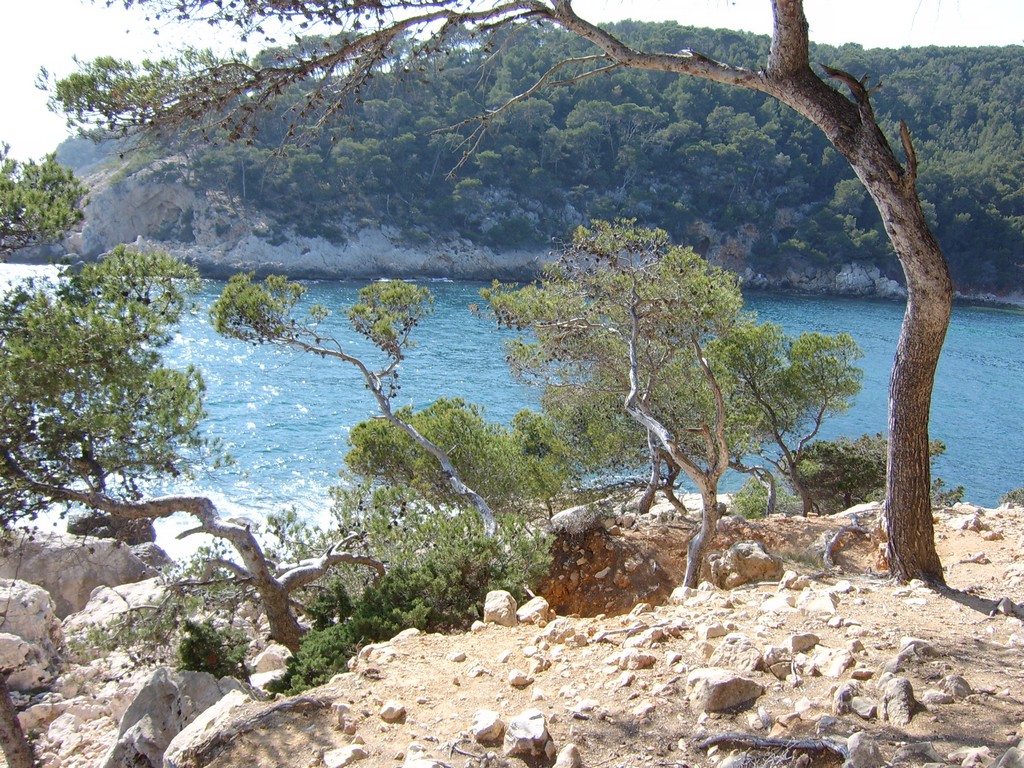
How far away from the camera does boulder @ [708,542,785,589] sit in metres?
7.57

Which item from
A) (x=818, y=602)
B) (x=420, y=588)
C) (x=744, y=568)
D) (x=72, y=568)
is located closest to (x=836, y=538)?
(x=744, y=568)

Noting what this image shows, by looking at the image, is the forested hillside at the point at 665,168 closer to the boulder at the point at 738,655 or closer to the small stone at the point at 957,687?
the boulder at the point at 738,655

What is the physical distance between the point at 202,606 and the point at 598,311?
5468mm

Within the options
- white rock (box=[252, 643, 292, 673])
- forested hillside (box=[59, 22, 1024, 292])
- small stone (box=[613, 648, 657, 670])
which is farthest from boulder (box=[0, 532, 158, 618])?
forested hillside (box=[59, 22, 1024, 292])

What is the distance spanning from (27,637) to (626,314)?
807cm

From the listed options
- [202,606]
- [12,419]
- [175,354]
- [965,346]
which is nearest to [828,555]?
[202,606]

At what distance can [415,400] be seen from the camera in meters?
26.8

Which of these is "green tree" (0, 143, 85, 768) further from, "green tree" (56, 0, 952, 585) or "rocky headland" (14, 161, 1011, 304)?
"rocky headland" (14, 161, 1011, 304)

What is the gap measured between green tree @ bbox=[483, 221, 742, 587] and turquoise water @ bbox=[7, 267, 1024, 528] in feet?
20.9

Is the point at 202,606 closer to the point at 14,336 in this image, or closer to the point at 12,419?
the point at 12,419

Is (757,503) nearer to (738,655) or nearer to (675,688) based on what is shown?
(738,655)

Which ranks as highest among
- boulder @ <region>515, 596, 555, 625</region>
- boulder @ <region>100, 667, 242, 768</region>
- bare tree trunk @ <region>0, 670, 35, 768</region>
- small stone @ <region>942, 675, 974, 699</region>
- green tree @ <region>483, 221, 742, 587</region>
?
green tree @ <region>483, 221, 742, 587</region>

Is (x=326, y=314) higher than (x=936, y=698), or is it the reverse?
(x=326, y=314)

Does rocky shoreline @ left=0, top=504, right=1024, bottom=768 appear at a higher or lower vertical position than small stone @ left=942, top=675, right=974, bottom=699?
lower
